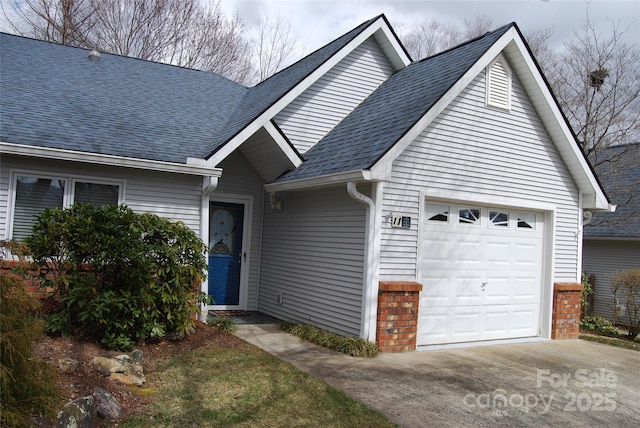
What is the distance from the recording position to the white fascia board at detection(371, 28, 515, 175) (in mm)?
8047

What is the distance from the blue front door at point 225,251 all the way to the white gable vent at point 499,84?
5.40 meters

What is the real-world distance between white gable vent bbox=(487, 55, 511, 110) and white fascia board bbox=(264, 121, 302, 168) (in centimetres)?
363

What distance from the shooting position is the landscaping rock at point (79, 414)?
4.32 m

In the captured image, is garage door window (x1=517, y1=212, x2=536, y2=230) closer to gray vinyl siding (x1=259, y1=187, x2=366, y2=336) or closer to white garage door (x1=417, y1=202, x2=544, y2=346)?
white garage door (x1=417, y1=202, x2=544, y2=346)

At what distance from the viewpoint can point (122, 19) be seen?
936 inches

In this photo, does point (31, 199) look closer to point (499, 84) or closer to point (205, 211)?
point (205, 211)

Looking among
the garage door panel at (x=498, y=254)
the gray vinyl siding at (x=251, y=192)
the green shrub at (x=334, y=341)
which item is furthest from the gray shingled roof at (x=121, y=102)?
the garage door panel at (x=498, y=254)

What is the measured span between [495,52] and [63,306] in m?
8.00

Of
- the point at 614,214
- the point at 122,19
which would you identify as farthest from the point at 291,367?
the point at 122,19

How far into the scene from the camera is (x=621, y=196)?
18109 mm

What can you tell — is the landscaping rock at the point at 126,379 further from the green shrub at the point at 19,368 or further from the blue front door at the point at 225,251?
the blue front door at the point at 225,251

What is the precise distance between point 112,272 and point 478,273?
244 inches

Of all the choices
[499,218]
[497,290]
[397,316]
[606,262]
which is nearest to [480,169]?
[499,218]

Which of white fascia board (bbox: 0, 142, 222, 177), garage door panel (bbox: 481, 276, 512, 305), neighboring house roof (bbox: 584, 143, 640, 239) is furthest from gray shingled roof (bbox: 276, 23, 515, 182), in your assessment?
neighboring house roof (bbox: 584, 143, 640, 239)
